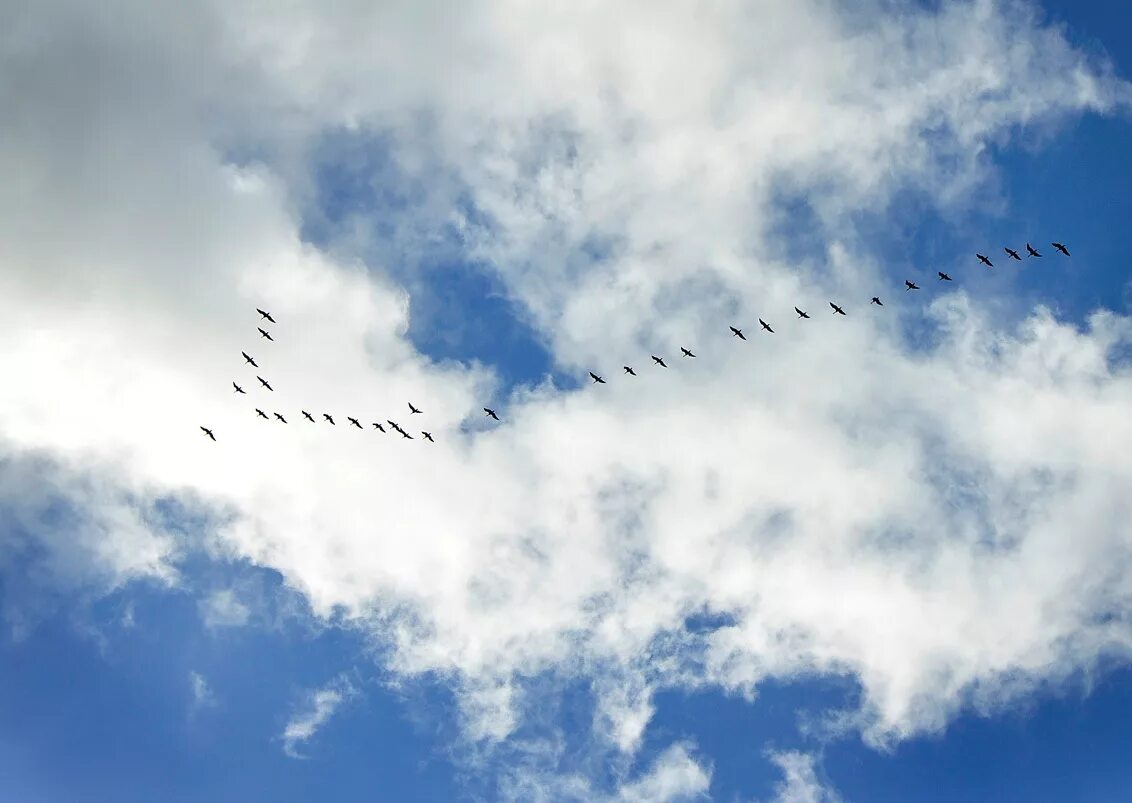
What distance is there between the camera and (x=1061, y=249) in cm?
16000

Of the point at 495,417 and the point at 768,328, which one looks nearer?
the point at 768,328

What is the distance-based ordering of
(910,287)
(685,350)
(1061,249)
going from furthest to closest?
(685,350) < (910,287) < (1061,249)

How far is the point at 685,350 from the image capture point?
19238 cm

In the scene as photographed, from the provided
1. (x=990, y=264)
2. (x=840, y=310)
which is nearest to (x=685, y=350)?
(x=840, y=310)

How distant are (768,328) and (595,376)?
3531cm

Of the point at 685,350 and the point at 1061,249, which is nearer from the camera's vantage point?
the point at 1061,249

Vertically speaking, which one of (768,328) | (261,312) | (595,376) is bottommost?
(261,312)

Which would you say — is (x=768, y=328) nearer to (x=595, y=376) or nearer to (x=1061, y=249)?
(x=595, y=376)

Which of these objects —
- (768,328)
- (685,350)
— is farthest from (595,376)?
(768,328)

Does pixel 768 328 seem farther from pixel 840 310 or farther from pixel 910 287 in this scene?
pixel 910 287

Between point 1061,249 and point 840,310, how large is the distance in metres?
37.3

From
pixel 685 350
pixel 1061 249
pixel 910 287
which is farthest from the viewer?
pixel 685 350

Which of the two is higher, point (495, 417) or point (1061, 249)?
point (1061, 249)

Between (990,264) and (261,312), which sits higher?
(990,264)
